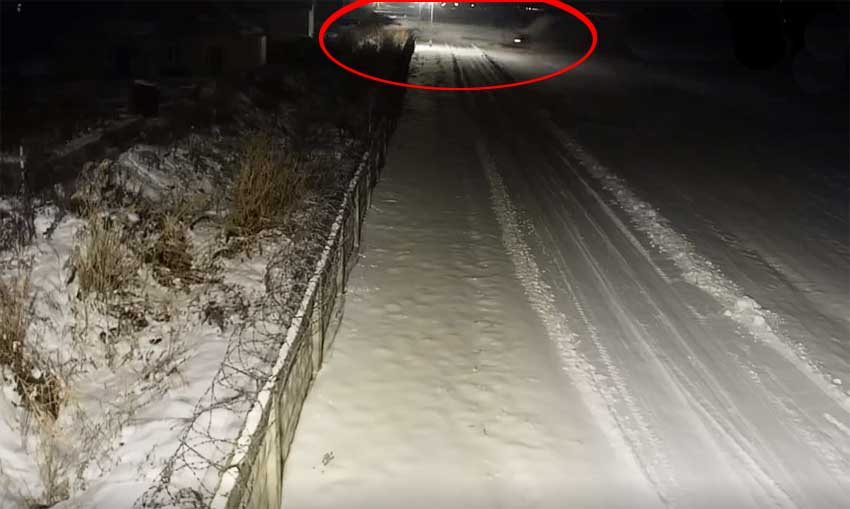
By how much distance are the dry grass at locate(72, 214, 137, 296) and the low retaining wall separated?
1.97 m

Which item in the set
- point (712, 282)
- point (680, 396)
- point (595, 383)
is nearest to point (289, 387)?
point (595, 383)

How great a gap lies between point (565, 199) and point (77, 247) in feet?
24.8

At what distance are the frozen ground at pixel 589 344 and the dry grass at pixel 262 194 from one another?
4.23ft

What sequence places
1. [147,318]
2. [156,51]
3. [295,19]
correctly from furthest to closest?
[295,19] → [156,51] → [147,318]

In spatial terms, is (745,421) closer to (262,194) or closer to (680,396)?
(680,396)

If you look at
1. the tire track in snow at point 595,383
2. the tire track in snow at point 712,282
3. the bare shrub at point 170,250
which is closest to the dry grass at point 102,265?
the bare shrub at point 170,250

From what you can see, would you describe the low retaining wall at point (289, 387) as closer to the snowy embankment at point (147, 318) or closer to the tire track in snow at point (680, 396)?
the snowy embankment at point (147, 318)

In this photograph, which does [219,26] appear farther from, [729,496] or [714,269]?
[729,496]

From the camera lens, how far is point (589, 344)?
7062 mm

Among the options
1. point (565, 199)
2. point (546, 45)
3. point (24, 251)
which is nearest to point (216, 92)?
point (565, 199)

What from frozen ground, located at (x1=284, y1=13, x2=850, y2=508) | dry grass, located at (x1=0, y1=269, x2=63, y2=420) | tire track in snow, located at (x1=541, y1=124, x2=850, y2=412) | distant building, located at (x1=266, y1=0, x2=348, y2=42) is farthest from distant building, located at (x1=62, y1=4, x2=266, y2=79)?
dry grass, located at (x1=0, y1=269, x2=63, y2=420)

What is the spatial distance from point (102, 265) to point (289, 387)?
117 inches

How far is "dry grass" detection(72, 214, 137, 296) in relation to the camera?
7051mm

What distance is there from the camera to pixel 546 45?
176 feet
